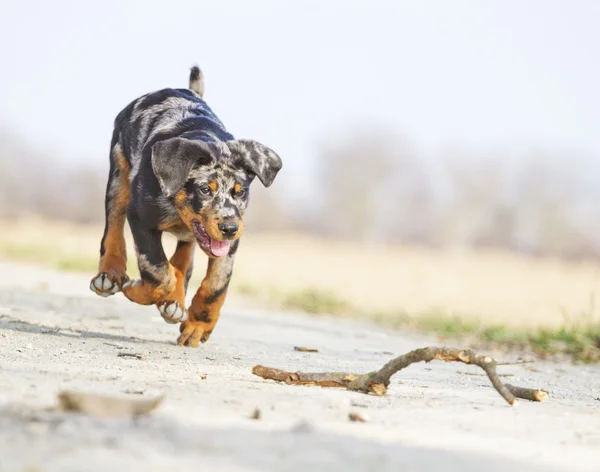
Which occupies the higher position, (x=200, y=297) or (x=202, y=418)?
(x=200, y=297)

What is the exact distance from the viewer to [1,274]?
438 inches

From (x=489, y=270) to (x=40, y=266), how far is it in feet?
44.4

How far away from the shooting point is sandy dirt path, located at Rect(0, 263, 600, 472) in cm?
246

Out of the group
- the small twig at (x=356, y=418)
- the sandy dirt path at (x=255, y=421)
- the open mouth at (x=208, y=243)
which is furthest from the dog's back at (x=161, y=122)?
the small twig at (x=356, y=418)

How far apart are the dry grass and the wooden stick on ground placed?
4.37m

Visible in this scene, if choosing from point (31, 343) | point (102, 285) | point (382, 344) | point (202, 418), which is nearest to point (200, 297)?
point (102, 285)

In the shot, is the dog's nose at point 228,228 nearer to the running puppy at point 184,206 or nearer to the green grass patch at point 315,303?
the running puppy at point 184,206

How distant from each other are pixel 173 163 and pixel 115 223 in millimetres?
1185

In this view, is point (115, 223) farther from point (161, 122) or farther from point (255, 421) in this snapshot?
point (255, 421)

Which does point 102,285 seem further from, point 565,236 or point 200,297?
point 565,236

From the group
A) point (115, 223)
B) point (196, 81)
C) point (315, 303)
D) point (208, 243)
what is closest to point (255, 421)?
point (208, 243)

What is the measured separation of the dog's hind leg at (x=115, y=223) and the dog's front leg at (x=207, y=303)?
60 centimetres

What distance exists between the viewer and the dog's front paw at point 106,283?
19.4ft

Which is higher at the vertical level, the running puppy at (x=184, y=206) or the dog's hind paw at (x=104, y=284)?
the running puppy at (x=184, y=206)
